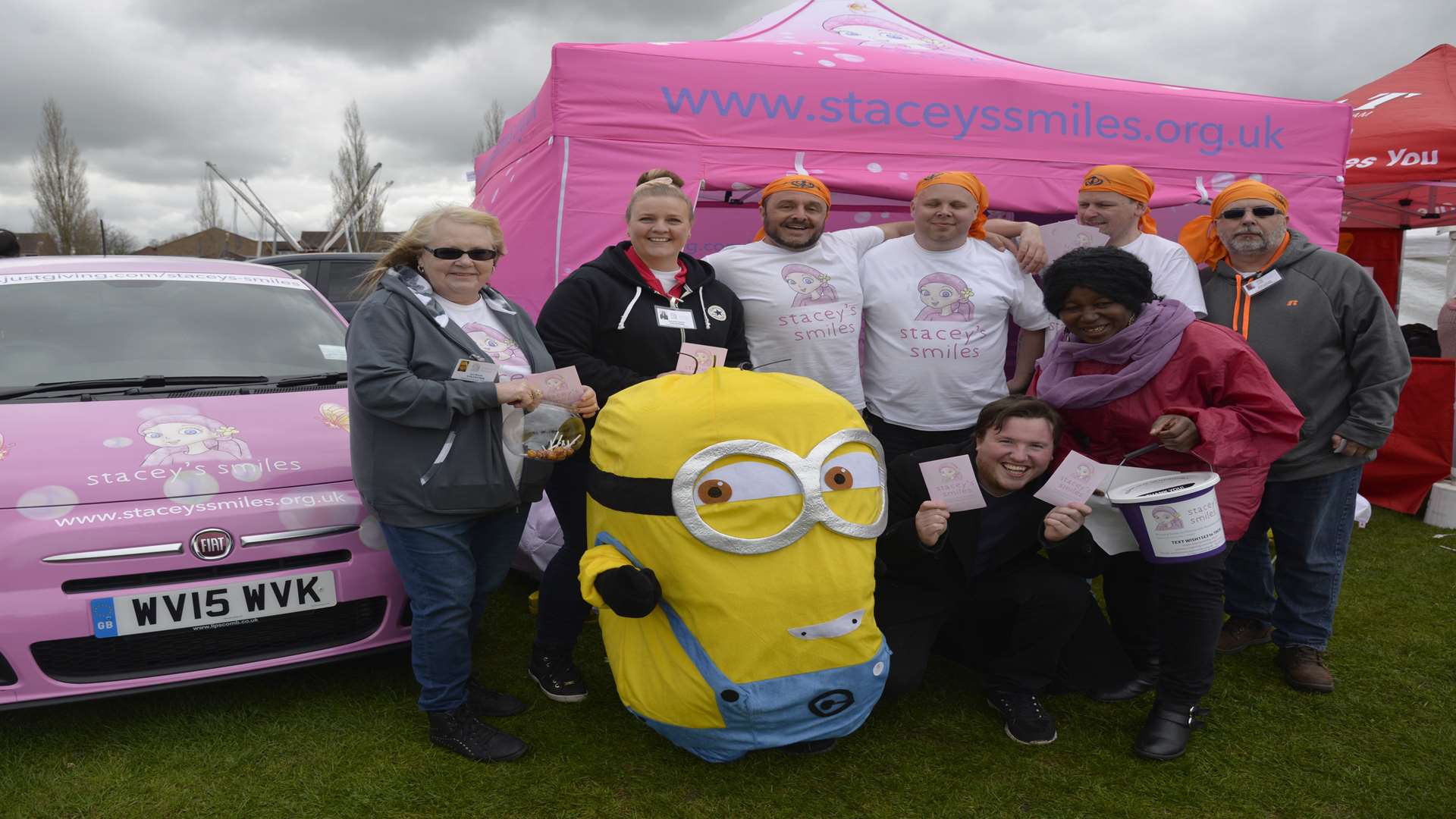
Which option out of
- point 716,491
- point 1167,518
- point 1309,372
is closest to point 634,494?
point 716,491

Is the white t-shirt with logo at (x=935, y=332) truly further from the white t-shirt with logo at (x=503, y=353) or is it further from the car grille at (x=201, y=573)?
the car grille at (x=201, y=573)

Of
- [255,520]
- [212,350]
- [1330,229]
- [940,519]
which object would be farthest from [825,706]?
[1330,229]

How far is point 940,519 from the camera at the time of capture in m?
2.66

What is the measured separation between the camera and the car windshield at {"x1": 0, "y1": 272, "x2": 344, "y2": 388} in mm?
3148

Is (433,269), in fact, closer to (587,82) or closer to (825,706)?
(825,706)

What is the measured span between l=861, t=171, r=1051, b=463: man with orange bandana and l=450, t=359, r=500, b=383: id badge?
1.53 metres

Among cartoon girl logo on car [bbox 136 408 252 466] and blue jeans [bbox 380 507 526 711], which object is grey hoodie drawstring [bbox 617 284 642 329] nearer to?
blue jeans [bbox 380 507 526 711]

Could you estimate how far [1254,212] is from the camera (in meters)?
3.19

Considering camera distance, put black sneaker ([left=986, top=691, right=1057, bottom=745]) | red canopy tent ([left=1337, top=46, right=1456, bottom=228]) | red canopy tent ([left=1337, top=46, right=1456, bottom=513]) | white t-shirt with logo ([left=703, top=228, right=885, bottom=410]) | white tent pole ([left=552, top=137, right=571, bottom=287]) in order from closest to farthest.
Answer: black sneaker ([left=986, top=691, right=1057, bottom=745]), white t-shirt with logo ([left=703, top=228, right=885, bottom=410]), white tent pole ([left=552, top=137, right=571, bottom=287]), red canopy tent ([left=1337, top=46, right=1456, bottom=513]), red canopy tent ([left=1337, top=46, right=1456, bottom=228])

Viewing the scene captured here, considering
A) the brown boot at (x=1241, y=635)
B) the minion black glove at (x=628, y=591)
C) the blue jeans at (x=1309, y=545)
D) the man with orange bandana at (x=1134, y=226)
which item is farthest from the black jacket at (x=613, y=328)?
the brown boot at (x=1241, y=635)

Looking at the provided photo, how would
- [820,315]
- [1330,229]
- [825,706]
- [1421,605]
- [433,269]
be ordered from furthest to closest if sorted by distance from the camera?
[1330,229] → [1421,605] → [820,315] → [433,269] → [825,706]

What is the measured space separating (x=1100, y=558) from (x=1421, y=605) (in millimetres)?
2237

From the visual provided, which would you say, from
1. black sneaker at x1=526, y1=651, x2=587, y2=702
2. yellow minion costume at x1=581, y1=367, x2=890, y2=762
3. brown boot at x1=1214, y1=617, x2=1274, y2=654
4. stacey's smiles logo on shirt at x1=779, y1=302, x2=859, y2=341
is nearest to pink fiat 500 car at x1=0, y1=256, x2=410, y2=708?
black sneaker at x1=526, y1=651, x2=587, y2=702

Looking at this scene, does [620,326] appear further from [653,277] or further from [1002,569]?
[1002,569]
